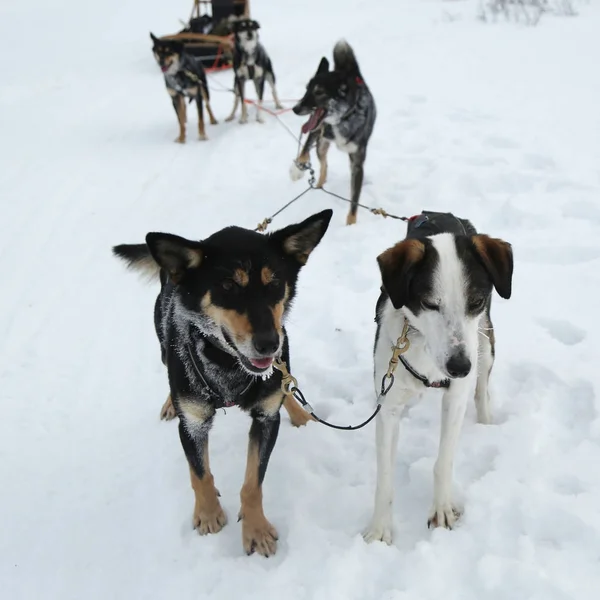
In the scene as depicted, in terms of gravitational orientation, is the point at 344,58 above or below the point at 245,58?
above

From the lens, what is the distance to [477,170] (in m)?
5.41

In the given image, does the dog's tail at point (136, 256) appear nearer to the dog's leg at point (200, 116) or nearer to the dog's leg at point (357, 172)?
the dog's leg at point (357, 172)

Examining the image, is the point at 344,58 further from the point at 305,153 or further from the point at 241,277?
the point at 241,277

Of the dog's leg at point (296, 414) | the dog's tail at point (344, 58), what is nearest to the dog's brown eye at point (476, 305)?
the dog's leg at point (296, 414)

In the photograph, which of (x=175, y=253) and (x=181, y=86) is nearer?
(x=175, y=253)

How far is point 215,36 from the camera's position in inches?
432

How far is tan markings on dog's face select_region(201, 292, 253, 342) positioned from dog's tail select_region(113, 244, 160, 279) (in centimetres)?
83

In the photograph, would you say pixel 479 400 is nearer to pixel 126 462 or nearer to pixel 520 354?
pixel 520 354

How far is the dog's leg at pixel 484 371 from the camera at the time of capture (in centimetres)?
256

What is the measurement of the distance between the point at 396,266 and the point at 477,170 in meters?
3.95

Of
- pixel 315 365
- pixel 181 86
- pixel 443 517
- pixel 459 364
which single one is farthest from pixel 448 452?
pixel 181 86

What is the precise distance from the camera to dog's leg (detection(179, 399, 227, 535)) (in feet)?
7.10

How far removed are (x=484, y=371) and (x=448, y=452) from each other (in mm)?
611

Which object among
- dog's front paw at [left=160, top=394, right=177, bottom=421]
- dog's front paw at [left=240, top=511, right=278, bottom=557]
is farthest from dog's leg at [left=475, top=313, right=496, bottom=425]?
dog's front paw at [left=160, top=394, right=177, bottom=421]
